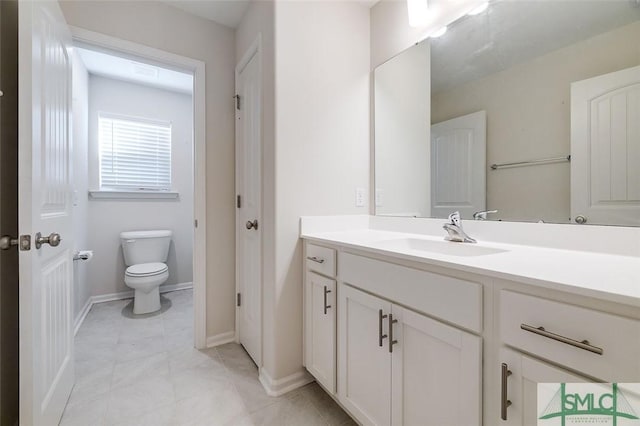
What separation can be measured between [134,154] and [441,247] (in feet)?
10.8

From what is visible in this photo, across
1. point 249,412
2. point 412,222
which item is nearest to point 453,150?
point 412,222

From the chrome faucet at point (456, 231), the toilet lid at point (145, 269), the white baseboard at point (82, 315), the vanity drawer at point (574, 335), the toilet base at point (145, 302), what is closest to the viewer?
the vanity drawer at point (574, 335)

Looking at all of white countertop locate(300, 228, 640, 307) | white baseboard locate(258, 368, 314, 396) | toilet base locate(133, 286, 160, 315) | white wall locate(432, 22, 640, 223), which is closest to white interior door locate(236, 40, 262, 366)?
white baseboard locate(258, 368, 314, 396)

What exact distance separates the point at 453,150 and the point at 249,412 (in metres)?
1.66

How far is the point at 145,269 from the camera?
2.57m

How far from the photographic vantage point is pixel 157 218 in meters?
3.19

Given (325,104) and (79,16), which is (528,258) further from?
(79,16)

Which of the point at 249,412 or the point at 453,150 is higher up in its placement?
the point at 453,150

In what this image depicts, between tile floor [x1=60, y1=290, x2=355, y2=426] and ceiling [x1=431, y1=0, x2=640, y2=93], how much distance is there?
1.81m

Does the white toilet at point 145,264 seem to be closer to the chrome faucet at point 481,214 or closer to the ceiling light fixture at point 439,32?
the chrome faucet at point 481,214

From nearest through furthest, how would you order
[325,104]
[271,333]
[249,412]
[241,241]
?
1. [249,412]
2. [271,333]
3. [325,104]
4. [241,241]

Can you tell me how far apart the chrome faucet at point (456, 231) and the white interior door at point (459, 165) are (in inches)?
3.6

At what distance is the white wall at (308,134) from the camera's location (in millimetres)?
1518

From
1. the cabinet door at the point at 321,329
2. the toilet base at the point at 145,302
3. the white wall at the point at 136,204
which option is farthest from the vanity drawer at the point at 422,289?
the white wall at the point at 136,204
